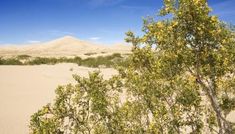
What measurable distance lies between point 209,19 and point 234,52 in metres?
2.18

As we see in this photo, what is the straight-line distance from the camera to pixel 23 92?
39.0 m

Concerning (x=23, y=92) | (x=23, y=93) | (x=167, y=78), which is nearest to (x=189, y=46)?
(x=167, y=78)

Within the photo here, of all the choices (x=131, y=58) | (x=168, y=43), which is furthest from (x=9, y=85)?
(x=168, y=43)

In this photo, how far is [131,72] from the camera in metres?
13.1

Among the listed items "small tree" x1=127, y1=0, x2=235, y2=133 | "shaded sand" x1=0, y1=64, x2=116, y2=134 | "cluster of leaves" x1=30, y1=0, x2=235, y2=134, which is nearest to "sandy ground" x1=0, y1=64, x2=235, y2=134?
"shaded sand" x1=0, y1=64, x2=116, y2=134

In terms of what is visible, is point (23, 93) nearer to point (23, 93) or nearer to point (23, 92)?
point (23, 93)

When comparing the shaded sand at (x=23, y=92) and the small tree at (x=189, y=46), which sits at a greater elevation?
the small tree at (x=189, y=46)

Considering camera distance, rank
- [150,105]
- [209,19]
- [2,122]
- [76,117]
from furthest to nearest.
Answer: [2,122], [150,105], [76,117], [209,19]

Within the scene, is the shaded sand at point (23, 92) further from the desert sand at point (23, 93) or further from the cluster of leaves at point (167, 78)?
the cluster of leaves at point (167, 78)

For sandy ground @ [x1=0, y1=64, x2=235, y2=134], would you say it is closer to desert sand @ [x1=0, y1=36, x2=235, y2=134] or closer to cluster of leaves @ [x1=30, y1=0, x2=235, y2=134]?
desert sand @ [x1=0, y1=36, x2=235, y2=134]

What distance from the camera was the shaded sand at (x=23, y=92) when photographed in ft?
87.5

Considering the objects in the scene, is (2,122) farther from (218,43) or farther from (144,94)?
(218,43)

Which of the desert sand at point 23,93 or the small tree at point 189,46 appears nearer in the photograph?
the small tree at point 189,46

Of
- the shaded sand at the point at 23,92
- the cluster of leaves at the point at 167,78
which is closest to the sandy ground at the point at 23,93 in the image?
the shaded sand at the point at 23,92
